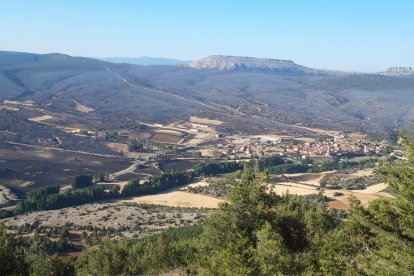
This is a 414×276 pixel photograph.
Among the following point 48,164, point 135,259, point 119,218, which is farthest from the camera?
point 48,164

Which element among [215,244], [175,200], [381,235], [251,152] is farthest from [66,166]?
[381,235]

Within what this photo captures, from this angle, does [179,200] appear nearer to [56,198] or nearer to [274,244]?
[56,198]

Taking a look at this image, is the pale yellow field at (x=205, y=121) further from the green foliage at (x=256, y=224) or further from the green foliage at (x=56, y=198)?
the green foliage at (x=256, y=224)

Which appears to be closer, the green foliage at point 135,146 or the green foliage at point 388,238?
the green foliage at point 388,238

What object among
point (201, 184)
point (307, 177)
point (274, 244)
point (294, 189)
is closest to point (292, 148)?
point (307, 177)

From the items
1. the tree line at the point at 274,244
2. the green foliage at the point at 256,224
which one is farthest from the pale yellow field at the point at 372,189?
the green foliage at the point at 256,224

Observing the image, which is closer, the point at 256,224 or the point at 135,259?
the point at 256,224

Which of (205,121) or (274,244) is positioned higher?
(274,244)

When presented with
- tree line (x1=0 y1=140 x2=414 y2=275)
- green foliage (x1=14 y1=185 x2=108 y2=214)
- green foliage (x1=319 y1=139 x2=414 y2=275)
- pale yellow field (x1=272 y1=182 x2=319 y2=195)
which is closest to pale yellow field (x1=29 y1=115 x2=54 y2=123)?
green foliage (x1=14 y1=185 x2=108 y2=214)
